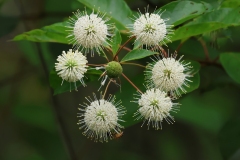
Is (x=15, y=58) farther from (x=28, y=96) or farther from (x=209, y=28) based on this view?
(x=209, y=28)

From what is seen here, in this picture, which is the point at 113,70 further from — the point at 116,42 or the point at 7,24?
the point at 7,24

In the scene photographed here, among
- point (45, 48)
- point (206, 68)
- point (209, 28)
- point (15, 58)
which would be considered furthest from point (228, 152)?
point (15, 58)

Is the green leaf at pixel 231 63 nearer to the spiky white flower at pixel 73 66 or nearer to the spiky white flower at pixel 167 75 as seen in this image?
the spiky white flower at pixel 167 75

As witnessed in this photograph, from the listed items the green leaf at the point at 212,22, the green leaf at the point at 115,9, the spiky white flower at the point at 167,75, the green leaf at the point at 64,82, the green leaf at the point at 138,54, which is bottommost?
the spiky white flower at the point at 167,75

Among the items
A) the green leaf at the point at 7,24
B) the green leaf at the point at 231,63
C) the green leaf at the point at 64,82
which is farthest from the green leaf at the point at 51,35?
the green leaf at the point at 7,24

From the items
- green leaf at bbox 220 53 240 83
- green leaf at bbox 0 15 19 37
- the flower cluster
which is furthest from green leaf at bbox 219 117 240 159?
green leaf at bbox 0 15 19 37

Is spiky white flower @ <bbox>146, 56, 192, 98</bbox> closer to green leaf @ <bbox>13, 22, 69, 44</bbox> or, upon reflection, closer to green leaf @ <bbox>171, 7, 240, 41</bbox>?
green leaf @ <bbox>171, 7, 240, 41</bbox>
